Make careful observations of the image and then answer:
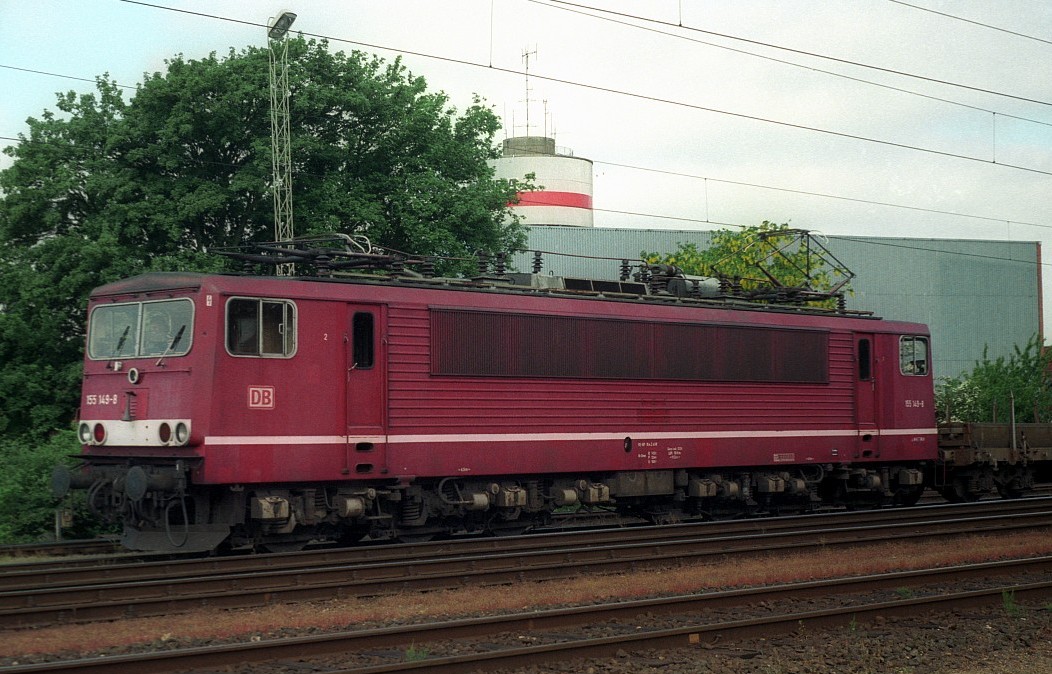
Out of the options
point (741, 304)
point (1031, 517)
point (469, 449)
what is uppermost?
point (741, 304)

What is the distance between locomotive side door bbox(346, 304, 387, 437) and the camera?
15.7 meters

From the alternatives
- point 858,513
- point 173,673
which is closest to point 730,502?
point 858,513

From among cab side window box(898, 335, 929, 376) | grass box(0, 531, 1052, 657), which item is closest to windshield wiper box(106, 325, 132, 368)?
grass box(0, 531, 1052, 657)

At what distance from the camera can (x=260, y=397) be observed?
587 inches

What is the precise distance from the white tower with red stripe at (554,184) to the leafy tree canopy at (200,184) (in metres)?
33.7

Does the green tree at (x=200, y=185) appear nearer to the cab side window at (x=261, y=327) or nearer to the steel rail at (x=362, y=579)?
the cab side window at (x=261, y=327)

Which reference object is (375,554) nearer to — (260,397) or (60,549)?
(260,397)

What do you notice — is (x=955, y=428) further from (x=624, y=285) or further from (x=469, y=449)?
(x=469, y=449)

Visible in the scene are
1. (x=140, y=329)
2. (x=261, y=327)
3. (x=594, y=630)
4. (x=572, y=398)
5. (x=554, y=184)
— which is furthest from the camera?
(x=554, y=184)

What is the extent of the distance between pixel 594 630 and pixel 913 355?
48.0 feet

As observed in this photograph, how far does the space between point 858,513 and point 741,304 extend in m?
4.39

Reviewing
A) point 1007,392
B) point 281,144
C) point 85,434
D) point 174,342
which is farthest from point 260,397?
point 1007,392

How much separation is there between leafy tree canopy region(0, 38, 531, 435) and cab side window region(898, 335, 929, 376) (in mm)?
11600

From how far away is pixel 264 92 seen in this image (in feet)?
91.3
